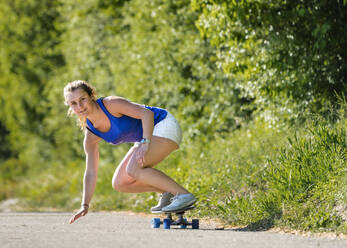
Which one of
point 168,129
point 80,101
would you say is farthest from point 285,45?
point 80,101

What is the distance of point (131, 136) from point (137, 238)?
1.32 meters

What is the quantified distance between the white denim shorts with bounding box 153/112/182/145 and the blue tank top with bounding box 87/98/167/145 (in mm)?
60

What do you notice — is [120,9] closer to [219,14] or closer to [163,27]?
[163,27]

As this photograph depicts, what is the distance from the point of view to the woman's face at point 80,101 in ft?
19.1

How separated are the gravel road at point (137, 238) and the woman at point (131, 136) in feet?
1.10

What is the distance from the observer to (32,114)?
2173 centimetres

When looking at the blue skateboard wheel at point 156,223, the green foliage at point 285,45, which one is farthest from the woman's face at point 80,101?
the green foliage at point 285,45

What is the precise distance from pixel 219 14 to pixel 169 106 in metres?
3.92

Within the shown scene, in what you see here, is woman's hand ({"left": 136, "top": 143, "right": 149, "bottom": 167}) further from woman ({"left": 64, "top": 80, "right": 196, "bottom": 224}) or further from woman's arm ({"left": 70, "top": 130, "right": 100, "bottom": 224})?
woman's arm ({"left": 70, "top": 130, "right": 100, "bottom": 224})

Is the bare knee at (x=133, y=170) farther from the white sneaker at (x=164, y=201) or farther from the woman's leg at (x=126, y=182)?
the white sneaker at (x=164, y=201)

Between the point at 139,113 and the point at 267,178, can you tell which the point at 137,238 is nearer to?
the point at 139,113

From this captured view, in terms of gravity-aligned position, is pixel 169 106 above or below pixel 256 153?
above

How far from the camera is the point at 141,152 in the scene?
5812mm

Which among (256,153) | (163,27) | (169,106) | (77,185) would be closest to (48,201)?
(77,185)
